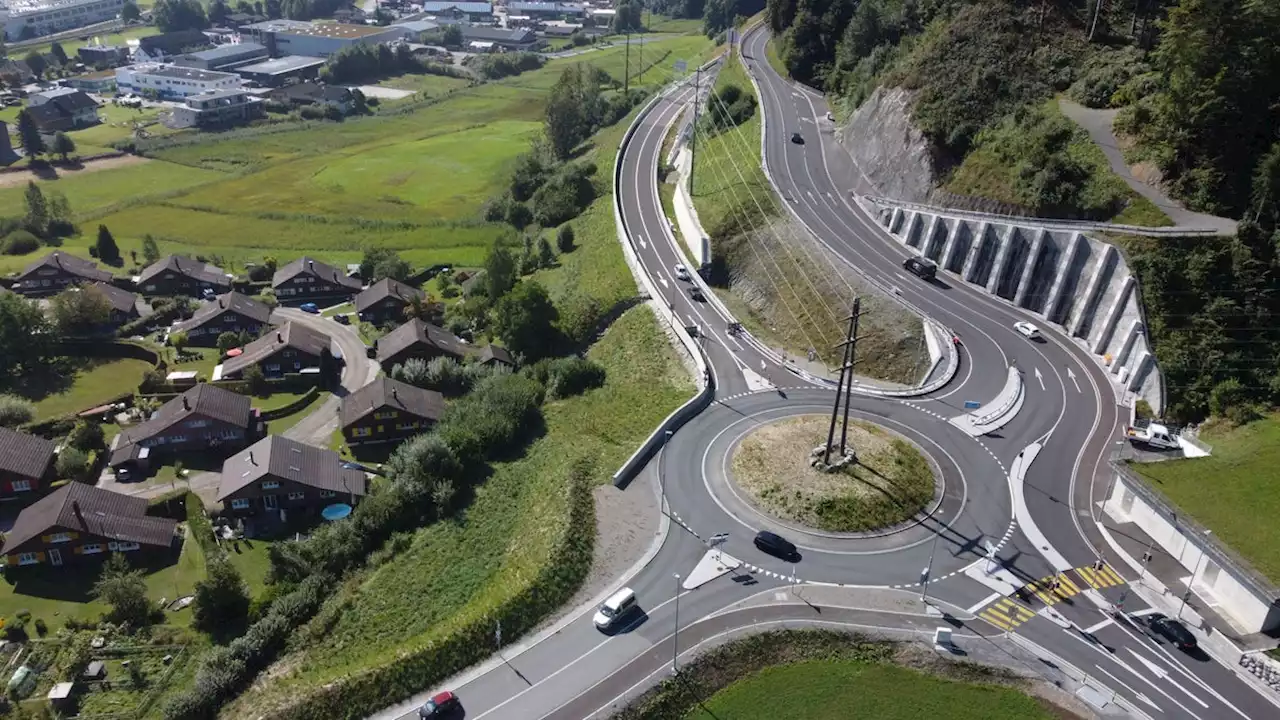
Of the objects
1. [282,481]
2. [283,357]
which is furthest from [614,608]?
[283,357]

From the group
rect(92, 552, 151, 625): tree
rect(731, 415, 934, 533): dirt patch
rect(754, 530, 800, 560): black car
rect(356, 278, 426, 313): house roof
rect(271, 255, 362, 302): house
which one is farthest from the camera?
rect(271, 255, 362, 302): house

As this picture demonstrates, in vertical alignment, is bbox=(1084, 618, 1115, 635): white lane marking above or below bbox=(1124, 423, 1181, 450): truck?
below

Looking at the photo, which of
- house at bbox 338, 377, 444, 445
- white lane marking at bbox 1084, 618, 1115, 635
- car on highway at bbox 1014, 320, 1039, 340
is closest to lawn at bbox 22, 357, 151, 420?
house at bbox 338, 377, 444, 445

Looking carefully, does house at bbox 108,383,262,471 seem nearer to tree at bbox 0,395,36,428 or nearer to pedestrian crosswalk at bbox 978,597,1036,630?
tree at bbox 0,395,36,428

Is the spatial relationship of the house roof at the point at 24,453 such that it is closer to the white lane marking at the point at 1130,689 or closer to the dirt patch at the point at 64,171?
the white lane marking at the point at 1130,689

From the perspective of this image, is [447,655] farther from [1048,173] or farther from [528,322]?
[1048,173]

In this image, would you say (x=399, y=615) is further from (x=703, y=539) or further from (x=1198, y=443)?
(x=1198, y=443)
